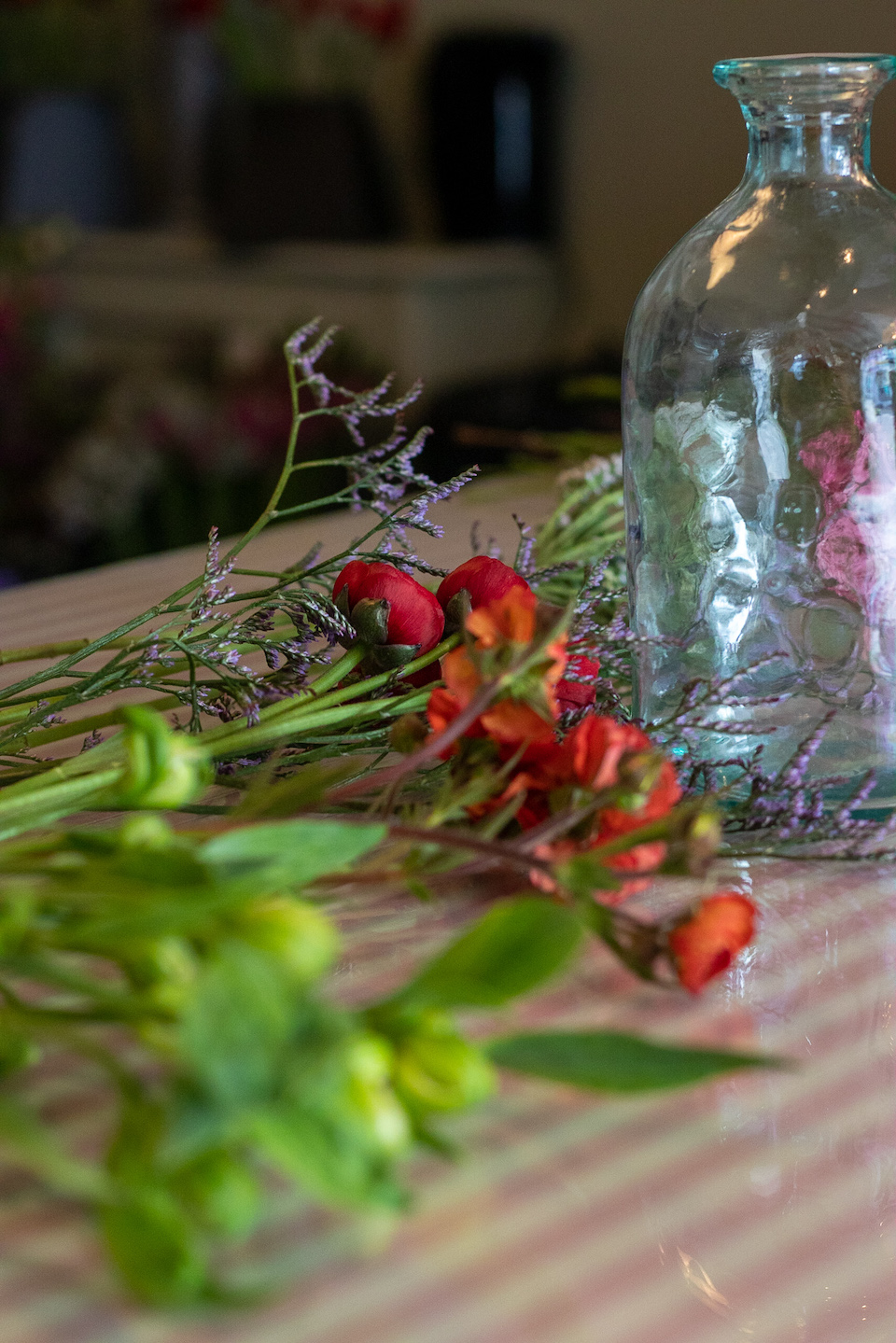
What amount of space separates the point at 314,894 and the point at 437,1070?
0.43 feet

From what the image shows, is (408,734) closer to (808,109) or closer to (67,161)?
(808,109)

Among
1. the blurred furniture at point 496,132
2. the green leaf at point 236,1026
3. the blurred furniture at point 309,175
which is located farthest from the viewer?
the blurred furniture at point 309,175

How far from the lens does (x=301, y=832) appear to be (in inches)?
11.1

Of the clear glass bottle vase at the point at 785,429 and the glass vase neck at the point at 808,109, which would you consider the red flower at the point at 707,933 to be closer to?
the clear glass bottle vase at the point at 785,429

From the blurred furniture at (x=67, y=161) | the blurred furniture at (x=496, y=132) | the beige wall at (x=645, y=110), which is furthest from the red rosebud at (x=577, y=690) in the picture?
the blurred furniture at (x=67, y=161)

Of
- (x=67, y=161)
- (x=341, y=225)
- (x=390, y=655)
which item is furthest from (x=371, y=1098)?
(x=67, y=161)

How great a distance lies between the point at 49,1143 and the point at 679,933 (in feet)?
0.44

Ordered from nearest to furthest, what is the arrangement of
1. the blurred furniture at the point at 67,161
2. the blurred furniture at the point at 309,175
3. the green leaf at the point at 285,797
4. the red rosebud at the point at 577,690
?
the green leaf at the point at 285,797, the red rosebud at the point at 577,690, the blurred furniture at the point at 309,175, the blurred furniture at the point at 67,161

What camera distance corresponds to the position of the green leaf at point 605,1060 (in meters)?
0.24

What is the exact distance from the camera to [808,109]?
0.41 m

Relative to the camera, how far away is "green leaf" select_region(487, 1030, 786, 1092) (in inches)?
9.6

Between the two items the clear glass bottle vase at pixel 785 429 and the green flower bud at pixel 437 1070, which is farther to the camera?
the clear glass bottle vase at pixel 785 429

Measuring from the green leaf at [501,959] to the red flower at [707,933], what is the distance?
51 mm

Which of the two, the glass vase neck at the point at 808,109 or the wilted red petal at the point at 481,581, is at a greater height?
the glass vase neck at the point at 808,109
